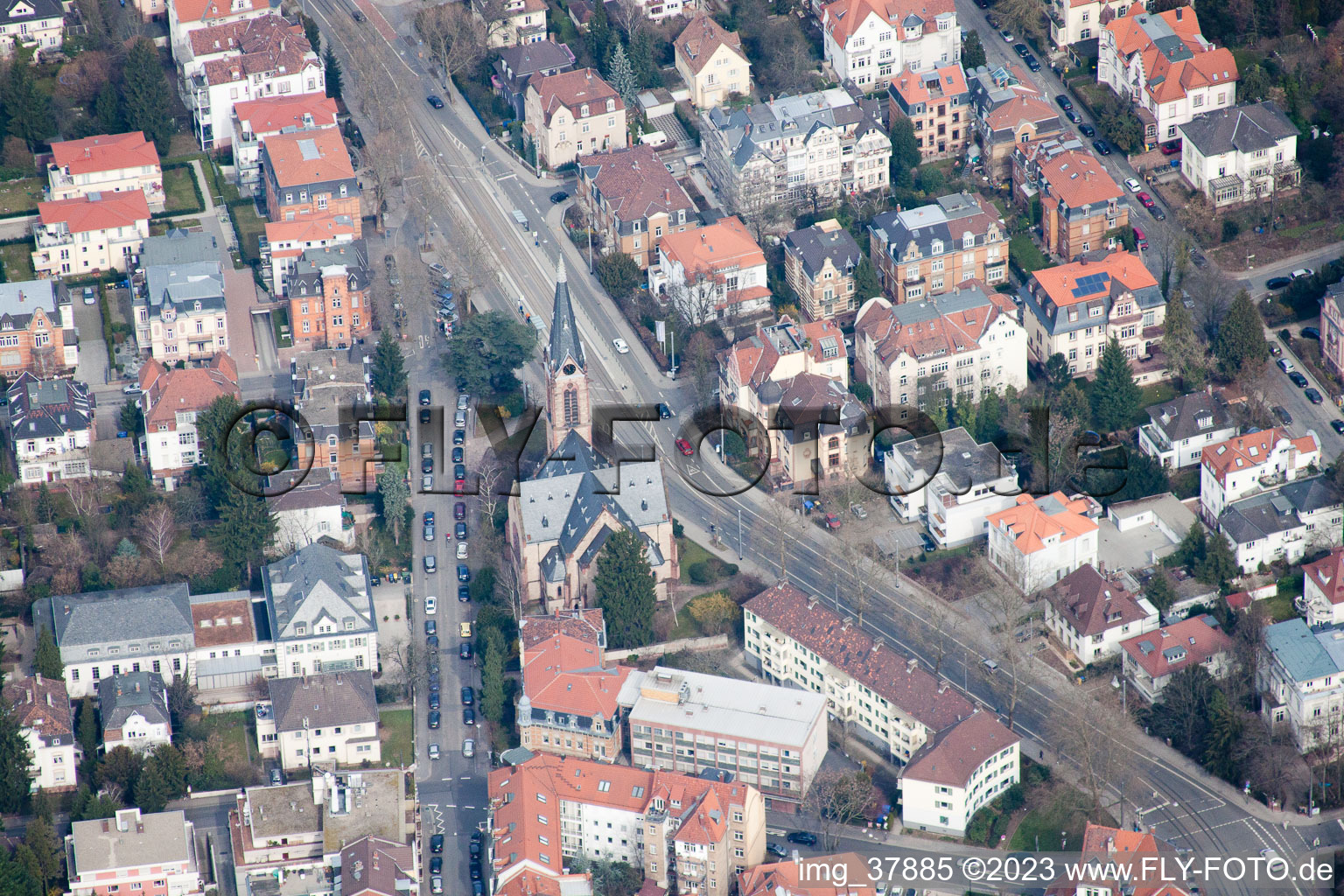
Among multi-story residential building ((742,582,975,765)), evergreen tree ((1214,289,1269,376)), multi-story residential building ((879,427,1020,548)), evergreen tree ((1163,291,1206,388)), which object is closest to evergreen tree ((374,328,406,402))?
multi-story residential building ((742,582,975,765))

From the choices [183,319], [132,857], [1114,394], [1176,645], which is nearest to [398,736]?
[132,857]

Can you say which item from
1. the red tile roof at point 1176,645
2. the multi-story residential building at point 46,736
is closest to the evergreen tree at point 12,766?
the multi-story residential building at point 46,736

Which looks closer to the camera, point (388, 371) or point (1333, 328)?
point (1333, 328)

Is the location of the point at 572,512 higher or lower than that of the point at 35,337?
lower

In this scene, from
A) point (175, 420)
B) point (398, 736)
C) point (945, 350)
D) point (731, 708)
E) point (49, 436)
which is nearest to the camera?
point (731, 708)

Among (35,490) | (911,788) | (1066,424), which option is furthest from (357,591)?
(1066,424)

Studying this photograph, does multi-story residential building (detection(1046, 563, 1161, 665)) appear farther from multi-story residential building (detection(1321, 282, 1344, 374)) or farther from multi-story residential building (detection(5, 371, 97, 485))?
multi-story residential building (detection(5, 371, 97, 485))

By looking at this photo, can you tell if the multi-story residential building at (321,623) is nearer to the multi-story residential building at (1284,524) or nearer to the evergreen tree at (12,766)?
the evergreen tree at (12,766)

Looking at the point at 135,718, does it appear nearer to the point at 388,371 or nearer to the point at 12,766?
the point at 12,766
